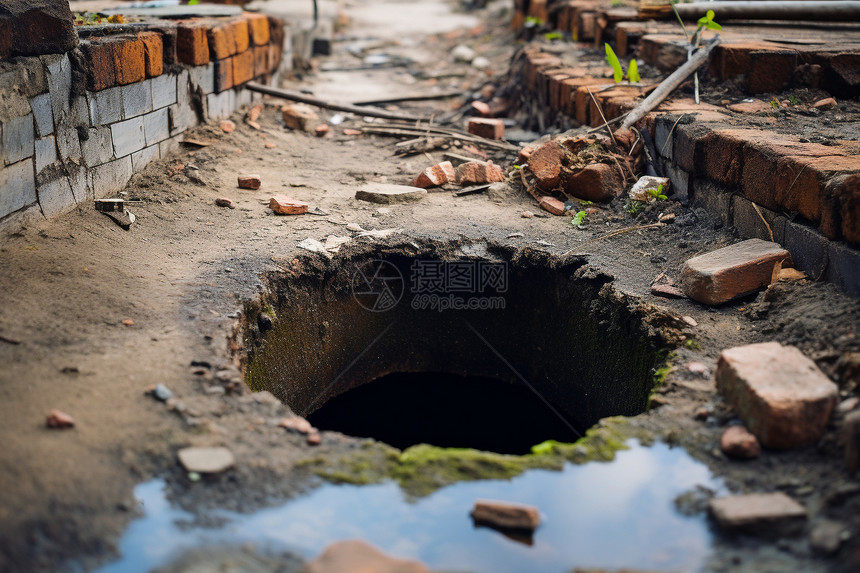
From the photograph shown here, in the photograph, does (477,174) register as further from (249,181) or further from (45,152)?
(45,152)

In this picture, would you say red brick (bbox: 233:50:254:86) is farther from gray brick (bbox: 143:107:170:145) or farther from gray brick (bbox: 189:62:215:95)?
gray brick (bbox: 143:107:170:145)

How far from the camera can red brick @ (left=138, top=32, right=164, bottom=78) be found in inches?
172

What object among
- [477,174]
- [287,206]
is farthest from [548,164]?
[287,206]

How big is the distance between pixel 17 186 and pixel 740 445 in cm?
333

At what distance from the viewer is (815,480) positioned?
2.11 meters

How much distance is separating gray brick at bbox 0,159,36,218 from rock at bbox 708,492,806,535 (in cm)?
326

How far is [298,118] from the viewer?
5977 mm

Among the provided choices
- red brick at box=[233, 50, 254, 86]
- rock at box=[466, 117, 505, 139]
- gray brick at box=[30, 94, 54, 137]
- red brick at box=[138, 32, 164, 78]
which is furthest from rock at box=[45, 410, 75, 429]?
rock at box=[466, 117, 505, 139]

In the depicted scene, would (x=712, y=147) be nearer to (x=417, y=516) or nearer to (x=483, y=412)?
(x=483, y=412)

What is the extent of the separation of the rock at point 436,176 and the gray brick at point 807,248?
2273 mm

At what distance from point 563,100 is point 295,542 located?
4.51 metres

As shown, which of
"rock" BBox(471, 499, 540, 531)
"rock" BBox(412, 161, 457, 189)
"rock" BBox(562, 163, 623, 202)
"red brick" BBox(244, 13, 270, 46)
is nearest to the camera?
"rock" BBox(471, 499, 540, 531)

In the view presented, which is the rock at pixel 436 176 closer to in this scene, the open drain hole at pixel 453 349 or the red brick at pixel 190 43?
the open drain hole at pixel 453 349

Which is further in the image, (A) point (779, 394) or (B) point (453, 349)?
(B) point (453, 349)
